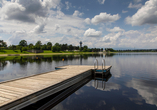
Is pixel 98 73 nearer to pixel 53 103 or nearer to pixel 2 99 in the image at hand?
pixel 53 103

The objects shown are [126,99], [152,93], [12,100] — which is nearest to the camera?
[12,100]

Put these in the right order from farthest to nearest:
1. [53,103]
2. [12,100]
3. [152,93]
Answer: [152,93] → [53,103] → [12,100]

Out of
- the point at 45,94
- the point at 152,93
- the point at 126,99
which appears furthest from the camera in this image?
the point at 152,93

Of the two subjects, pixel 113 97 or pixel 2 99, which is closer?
pixel 2 99

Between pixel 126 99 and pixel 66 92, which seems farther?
pixel 66 92

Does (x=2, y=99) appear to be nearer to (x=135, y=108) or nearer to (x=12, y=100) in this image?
(x=12, y=100)

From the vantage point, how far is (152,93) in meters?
12.5

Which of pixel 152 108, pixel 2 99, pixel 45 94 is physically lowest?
pixel 152 108

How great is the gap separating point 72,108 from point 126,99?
5604mm

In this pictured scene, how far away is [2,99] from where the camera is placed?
7047 mm

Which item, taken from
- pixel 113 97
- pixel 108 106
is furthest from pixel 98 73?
pixel 108 106

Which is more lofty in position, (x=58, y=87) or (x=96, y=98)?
(x=58, y=87)

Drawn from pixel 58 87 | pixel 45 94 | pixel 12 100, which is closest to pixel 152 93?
pixel 58 87

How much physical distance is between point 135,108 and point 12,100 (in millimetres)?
9501
